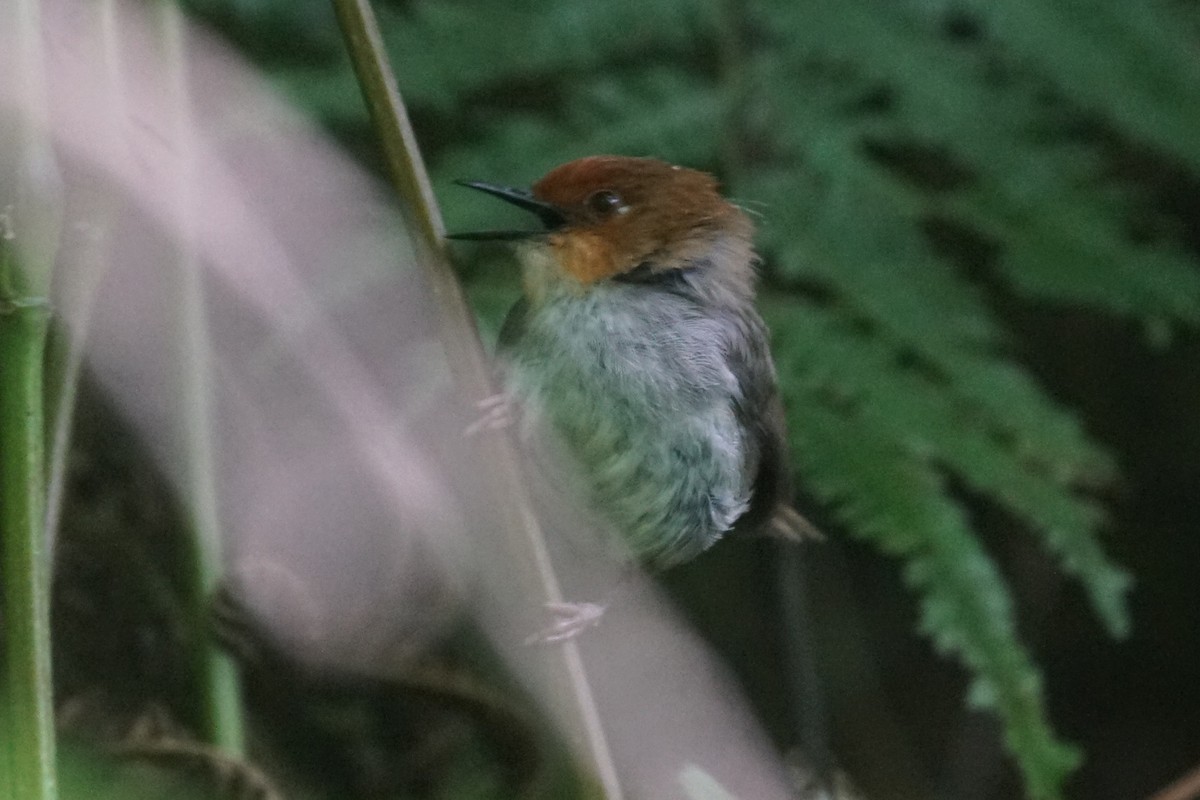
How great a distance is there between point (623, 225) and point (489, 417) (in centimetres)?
41

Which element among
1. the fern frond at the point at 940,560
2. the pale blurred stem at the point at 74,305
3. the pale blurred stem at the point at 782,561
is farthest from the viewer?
the pale blurred stem at the point at 782,561

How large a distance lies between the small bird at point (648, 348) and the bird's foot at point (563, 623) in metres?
0.13

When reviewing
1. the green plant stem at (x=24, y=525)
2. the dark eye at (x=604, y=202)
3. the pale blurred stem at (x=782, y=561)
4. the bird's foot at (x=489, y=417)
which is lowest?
the pale blurred stem at (x=782, y=561)

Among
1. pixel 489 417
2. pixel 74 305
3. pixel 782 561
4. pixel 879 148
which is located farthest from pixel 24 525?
pixel 879 148

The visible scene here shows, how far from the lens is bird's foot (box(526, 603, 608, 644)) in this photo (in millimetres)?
917

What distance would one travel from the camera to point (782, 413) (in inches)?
53.7

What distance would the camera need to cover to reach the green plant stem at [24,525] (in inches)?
25.8

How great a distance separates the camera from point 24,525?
671 mm

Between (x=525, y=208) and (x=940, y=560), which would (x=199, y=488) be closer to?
(x=525, y=208)

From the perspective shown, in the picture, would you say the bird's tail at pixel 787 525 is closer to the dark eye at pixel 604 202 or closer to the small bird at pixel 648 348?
the small bird at pixel 648 348

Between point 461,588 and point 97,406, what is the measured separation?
0.39m

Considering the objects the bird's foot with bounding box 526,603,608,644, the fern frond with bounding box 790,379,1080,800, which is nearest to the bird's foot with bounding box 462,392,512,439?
the bird's foot with bounding box 526,603,608,644

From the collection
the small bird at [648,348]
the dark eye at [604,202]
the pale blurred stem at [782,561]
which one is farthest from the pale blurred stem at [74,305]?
the pale blurred stem at [782,561]

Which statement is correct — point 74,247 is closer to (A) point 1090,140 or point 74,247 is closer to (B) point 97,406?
(B) point 97,406
